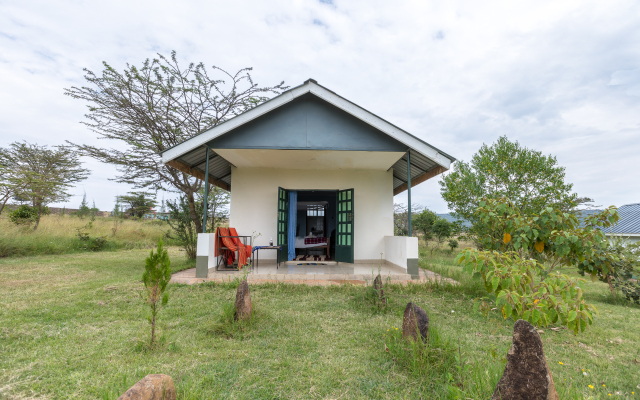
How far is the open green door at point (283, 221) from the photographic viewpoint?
7.52 meters

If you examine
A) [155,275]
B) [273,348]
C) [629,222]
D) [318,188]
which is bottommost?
[273,348]

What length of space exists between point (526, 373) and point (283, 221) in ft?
21.8

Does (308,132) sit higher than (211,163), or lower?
higher

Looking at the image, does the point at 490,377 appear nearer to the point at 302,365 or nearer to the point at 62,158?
the point at 302,365

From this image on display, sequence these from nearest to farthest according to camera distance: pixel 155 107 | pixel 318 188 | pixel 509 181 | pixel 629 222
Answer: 1. pixel 318 188
2. pixel 155 107
3. pixel 509 181
4. pixel 629 222

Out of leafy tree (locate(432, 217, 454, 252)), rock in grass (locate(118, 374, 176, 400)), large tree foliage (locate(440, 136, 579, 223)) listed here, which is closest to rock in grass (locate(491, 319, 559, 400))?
rock in grass (locate(118, 374, 176, 400))

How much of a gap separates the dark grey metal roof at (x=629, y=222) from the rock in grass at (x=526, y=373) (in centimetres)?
1686

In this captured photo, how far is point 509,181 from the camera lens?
449 inches

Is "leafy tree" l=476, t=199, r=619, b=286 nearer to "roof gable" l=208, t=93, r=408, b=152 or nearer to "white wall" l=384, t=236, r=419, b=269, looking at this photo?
"white wall" l=384, t=236, r=419, b=269

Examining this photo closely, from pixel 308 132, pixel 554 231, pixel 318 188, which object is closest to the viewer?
pixel 554 231

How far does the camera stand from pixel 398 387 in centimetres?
205

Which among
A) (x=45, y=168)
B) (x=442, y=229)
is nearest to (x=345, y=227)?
(x=442, y=229)

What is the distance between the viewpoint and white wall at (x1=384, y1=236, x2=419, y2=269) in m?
5.89

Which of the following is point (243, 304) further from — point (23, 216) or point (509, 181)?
point (23, 216)
